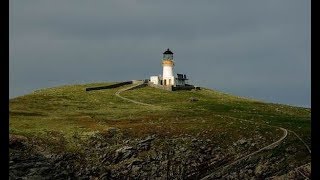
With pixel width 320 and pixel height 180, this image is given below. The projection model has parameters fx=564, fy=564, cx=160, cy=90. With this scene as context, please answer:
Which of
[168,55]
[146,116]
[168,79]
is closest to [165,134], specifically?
[146,116]

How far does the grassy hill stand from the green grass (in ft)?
0.62

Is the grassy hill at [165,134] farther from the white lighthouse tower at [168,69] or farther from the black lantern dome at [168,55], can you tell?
the black lantern dome at [168,55]

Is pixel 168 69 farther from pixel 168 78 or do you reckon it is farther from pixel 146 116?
pixel 146 116

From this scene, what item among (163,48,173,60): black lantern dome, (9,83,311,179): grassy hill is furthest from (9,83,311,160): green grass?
(163,48,173,60): black lantern dome

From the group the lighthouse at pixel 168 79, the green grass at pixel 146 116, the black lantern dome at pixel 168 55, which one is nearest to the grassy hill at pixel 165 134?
the green grass at pixel 146 116

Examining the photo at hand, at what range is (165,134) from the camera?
4242 inches

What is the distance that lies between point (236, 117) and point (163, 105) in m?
25.1

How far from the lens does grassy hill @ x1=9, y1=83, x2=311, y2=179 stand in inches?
3713

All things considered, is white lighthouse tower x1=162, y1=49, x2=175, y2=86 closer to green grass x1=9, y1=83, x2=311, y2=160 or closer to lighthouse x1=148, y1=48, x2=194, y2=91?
lighthouse x1=148, y1=48, x2=194, y2=91
